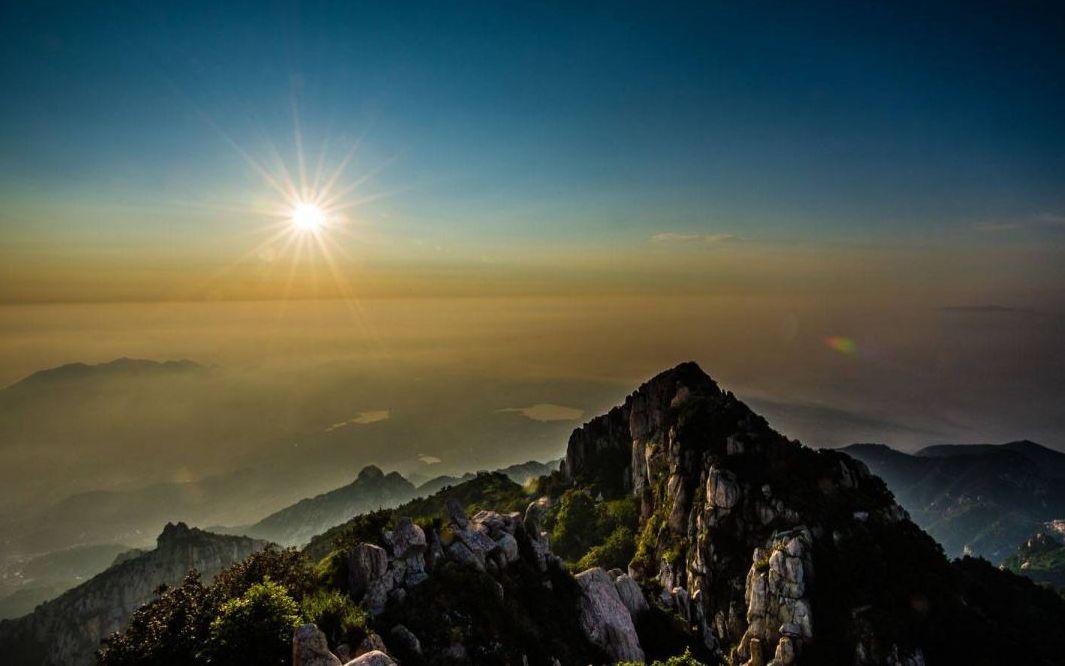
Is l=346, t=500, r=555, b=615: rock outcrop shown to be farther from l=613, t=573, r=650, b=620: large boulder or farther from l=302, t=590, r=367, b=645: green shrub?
l=613, t=573, r=650, b=620: large boulder

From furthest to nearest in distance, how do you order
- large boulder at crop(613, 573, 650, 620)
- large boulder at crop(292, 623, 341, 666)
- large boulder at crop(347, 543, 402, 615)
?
1. large boulder at crop(613, 573, 650, 620)
2. large boulder at crop(347, 543, 402, 615)
3. large boulder at crop(292, 623, 341, 666)

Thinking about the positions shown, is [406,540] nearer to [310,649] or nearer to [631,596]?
[310,649]

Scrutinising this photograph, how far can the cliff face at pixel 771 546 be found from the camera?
163 ft

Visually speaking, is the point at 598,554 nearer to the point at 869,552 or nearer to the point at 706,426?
the point at 706,426

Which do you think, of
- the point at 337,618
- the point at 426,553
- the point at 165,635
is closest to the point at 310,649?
the point at 337,618

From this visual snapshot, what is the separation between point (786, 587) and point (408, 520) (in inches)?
1534

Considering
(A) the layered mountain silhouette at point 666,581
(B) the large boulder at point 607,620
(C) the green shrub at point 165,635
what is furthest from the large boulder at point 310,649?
(B) the large boulder at point 607,620

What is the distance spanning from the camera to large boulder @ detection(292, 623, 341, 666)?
952 inches

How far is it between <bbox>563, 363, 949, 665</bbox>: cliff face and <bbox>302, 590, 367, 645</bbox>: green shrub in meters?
35.0

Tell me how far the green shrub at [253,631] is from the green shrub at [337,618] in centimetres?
126

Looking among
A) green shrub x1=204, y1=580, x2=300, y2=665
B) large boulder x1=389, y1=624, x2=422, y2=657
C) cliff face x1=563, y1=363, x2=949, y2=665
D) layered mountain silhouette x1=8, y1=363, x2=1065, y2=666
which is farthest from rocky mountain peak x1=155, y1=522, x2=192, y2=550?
large boulder x1=389, y1=624, x2=422, y2=657

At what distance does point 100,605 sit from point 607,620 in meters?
185

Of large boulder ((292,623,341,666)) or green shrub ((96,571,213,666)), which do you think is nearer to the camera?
large boulder ((292,623,341,666))

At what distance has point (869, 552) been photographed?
52.9 meters
